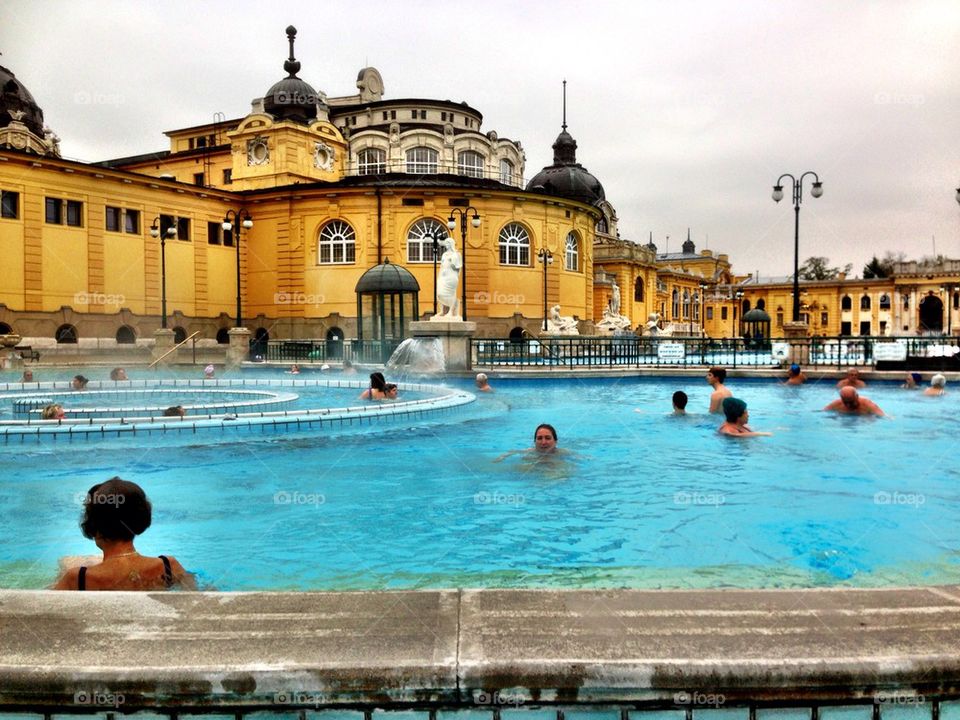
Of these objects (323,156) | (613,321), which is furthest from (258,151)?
(613,321)

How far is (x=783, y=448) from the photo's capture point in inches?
432

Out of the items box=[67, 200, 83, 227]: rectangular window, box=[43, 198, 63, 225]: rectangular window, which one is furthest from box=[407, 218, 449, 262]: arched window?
box=[43, 198, 63, 225]: rectangular window

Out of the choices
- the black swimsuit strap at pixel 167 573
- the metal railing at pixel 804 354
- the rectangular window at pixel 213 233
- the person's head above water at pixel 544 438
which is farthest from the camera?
the rectangular window at pixel 213 233

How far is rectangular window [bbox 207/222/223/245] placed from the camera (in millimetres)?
42250

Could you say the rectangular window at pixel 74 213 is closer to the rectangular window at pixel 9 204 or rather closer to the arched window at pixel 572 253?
the rectangular window at pixel 9 204

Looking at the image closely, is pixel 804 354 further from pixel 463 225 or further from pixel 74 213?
pixel 74 213

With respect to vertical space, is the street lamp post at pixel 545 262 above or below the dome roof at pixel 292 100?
below

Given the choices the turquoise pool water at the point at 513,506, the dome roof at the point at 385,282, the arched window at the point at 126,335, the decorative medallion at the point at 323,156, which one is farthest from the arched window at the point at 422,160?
the turquoise pool water at the point at 513,506

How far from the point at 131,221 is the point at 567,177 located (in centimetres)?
4301

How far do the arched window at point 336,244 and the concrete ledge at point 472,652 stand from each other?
41.0 m

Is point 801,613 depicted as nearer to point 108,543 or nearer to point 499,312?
point 108,543

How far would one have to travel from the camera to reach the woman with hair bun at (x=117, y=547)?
4.02m

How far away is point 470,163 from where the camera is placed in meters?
50.1

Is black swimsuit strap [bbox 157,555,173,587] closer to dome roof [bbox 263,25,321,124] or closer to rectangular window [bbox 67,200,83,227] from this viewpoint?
rectangular window [bbox 67,200,83,227]
